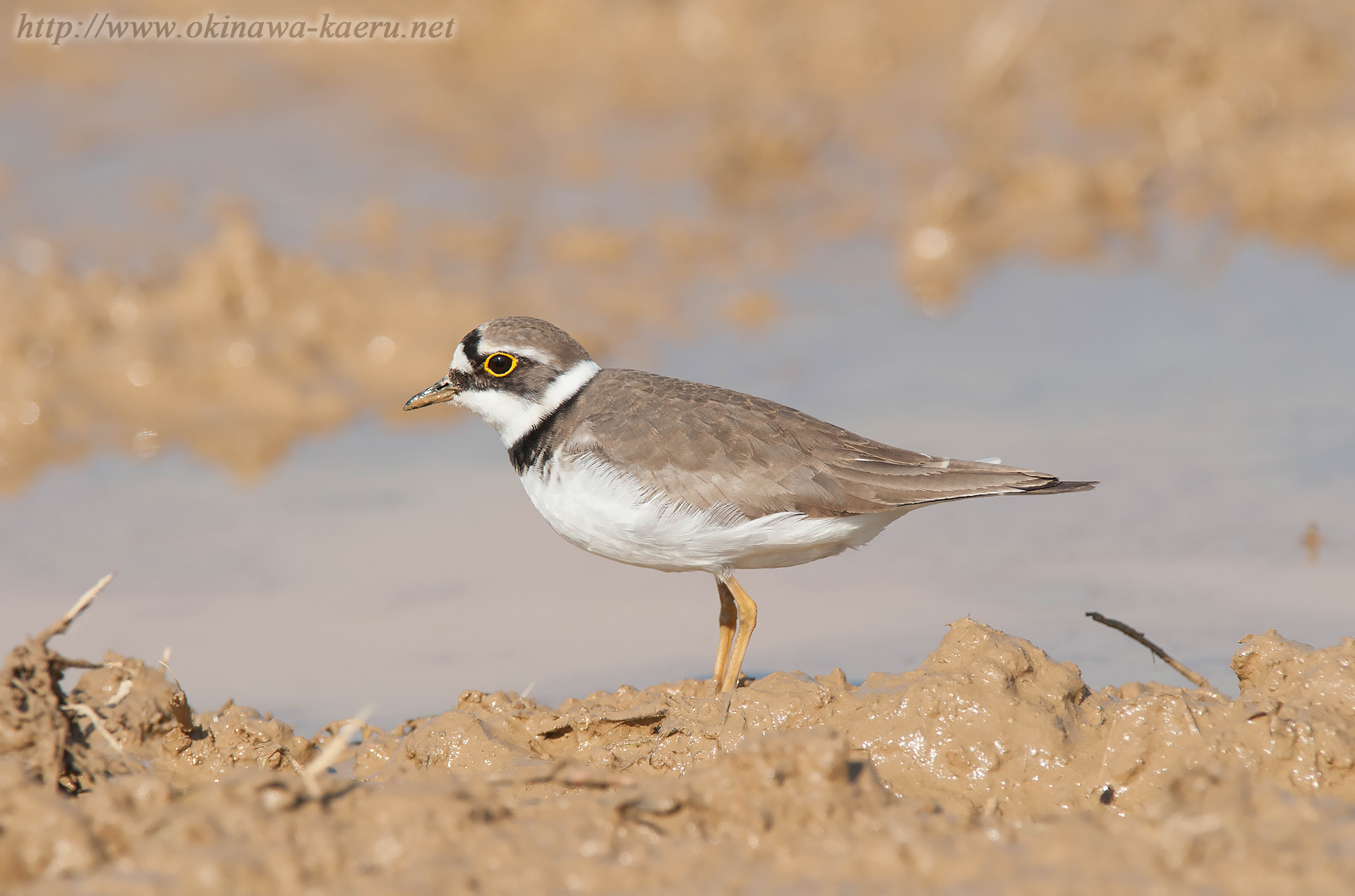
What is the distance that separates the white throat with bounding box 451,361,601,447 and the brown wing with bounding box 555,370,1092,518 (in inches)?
9.5

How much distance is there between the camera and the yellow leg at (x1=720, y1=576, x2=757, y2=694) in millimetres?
5594

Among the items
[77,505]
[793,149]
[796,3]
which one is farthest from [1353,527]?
[796,3]

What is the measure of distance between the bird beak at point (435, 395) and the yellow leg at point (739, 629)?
160cm

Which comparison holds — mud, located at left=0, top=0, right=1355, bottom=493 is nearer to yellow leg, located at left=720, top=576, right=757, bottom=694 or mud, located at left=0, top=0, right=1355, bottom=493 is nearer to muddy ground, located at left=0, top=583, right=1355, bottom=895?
yellow leg, located at left=720, top=576, right=757, bottom=694

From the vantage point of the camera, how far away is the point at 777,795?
3.75 m

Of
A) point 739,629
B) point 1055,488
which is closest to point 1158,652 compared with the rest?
point 1055,488

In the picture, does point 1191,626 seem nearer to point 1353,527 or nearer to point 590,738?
point 1353,527

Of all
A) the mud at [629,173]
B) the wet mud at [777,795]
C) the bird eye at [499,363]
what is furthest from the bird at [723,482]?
the mud at [629,173]

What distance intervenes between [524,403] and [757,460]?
1.20 m

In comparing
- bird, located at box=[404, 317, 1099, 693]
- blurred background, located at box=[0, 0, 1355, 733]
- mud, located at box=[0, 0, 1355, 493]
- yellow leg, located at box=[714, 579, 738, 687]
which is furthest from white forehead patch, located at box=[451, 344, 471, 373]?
mud, located at box=[0, 0, 1355, 493]

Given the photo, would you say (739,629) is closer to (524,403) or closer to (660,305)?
(524,403)

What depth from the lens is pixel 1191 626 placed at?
20.1ft

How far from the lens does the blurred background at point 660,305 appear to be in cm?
649

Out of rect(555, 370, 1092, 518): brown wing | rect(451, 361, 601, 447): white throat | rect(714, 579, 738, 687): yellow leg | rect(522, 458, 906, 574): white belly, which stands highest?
rect(451, 361, 601, 447): white throat
